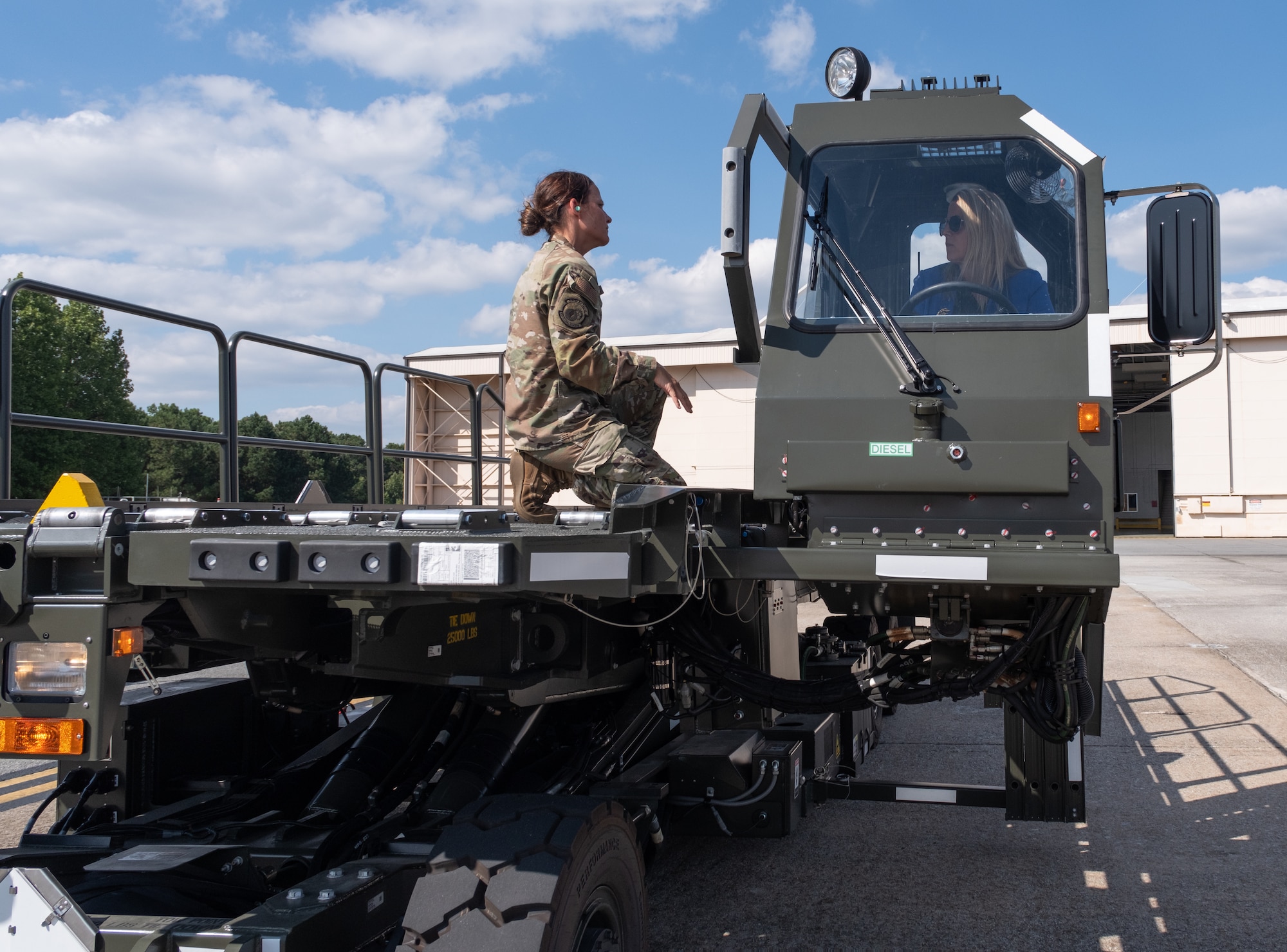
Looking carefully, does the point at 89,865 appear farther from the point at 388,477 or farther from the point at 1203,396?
the point at 1203,396

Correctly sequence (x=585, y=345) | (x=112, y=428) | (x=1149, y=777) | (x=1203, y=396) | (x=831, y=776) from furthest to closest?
1. (x=1203, y=396)
2. (x=1149, y=777)
3. (x=831, y=776)
4. (x=112, y=428)
5. (x=585, y=345)

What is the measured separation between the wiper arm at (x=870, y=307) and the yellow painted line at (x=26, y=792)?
514 centimetres

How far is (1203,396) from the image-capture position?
35.0 m

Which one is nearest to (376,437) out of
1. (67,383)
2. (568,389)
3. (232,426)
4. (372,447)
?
(372,447)

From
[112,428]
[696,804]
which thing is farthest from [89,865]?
[696,804]

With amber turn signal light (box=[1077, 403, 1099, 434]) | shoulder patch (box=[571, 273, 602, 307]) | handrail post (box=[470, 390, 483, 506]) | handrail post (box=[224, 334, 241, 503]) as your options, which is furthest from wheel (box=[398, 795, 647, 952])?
Answer: handrail post (box=[470, 390, 483, 506])

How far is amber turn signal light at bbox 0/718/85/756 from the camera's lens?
226cm

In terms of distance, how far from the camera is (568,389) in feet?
12.4

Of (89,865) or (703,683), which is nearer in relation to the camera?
(89,865)

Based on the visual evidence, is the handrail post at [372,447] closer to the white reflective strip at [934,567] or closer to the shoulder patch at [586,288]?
the shoulder patch at [586,288]

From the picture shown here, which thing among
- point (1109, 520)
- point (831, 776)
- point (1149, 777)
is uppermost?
point (1109, 520)

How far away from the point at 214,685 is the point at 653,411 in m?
1.97

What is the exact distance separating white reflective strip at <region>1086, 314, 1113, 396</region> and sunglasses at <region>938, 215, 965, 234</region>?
23.5 inches

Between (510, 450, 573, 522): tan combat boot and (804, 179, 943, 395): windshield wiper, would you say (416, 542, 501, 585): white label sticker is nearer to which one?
(510, 450, 573, 522): tan combat boot
